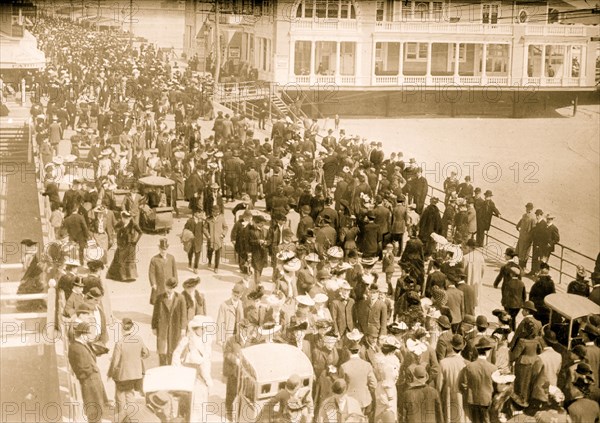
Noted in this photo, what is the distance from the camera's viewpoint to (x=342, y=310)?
10.8m

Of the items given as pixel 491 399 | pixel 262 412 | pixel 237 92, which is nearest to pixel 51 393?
pixel 262 412

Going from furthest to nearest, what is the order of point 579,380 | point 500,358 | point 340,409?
point 500,358
point 579,380
point 340,409

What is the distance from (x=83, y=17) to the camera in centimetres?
5750

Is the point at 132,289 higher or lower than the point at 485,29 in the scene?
lower

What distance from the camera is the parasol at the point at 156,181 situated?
18180 millimetres

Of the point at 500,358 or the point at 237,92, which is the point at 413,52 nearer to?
the point at 237,92

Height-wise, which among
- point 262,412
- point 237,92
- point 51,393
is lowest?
point 51,393

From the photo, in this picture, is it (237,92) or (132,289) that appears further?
(237,92)

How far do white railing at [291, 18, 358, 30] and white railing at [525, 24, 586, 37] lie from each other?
10.5m

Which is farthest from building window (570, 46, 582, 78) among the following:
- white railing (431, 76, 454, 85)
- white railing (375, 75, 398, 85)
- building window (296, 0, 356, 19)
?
building window (296, 0, 356, 19)

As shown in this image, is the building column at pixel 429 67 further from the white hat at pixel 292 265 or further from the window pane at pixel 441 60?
the white hat at pixel 292 265

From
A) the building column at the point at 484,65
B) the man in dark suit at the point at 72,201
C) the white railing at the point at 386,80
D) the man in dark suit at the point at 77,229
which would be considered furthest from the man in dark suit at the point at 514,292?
the building column at the point at 484,65

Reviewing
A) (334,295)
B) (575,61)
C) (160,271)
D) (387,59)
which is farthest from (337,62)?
(334,295)

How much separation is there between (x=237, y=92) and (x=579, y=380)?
98.4ft
